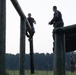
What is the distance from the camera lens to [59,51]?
5520mm

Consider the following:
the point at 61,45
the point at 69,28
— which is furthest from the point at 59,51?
the point at 69,28

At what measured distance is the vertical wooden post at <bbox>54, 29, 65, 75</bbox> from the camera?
549 cm

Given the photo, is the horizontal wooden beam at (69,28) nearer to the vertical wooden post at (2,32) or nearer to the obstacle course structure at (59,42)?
the obstacle course structure at (59,42)

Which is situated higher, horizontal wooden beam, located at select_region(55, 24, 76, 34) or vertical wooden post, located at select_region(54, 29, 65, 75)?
horizontal wooden beam, located at select_region(55, 24, 76, 34)

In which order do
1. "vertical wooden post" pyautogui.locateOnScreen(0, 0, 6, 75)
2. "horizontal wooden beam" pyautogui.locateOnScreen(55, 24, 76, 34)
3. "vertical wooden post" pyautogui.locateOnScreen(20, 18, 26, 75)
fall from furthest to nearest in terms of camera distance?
1. "vertical wooden post" pyautogui.locateOnScreen(20, 18, 26, 75)
2. "vertical wooden post" pyautogui.locateOnScreen(0, 0, 6, 75)
3. "horizontal wooden beam" pyautogui.locateOnScreen(55, 24, 76, 34)

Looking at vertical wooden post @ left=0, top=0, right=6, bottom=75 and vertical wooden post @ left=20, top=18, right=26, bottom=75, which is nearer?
vertical wooden post @ left=0, top=0, right=6, bottom=75

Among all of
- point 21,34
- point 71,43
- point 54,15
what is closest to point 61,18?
point 54,15

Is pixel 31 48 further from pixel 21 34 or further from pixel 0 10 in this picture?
pixel 0 10

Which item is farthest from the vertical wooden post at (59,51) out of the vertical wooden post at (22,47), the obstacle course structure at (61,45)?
the vertical wooden post at (22,47)

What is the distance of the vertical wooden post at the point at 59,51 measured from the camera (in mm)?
5492

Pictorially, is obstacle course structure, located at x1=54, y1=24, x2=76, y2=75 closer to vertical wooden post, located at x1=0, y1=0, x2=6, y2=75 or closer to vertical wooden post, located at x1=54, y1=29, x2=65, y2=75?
vertical wooden post, located at x1=54, y1=29, x2=65, y2=75

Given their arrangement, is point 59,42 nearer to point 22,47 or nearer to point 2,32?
point 2,32

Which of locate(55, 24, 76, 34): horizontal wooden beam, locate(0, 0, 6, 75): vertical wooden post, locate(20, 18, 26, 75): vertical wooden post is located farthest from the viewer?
locate(20, 18, 26, 75): vertical wooden post

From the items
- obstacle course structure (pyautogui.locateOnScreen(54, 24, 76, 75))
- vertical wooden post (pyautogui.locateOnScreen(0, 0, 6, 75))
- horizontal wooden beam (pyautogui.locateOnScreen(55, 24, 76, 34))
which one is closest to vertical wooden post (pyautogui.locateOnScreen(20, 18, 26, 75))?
vertical wooden post (pyautogui.locateOnScreen(0, 0, 6, 75))
